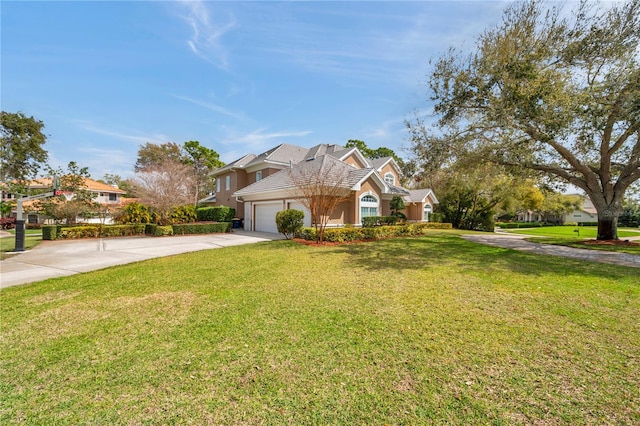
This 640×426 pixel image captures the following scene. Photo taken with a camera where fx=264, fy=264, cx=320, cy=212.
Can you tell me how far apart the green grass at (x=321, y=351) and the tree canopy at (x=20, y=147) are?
33899 millimetres

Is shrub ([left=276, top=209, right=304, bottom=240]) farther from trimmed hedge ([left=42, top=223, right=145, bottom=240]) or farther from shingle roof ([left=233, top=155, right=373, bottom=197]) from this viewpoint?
trimmed hedge ([left=42, top=223, right=145, bottom=240])

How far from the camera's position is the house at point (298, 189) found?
17250mm

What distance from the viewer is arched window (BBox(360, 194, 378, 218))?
58.5 feet

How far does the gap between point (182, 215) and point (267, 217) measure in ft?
25.4

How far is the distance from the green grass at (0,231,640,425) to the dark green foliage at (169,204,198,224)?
53.0 ft

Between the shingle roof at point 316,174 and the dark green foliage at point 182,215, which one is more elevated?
the shingle roof at point 316,174

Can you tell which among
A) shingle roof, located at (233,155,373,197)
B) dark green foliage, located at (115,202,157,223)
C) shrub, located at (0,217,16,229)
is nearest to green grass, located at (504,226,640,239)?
shingle roof, located at (233,155,373,197)

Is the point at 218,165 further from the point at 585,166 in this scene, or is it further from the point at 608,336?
the point at 608,336

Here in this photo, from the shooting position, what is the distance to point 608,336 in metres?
3.86

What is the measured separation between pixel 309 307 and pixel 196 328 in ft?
6.30

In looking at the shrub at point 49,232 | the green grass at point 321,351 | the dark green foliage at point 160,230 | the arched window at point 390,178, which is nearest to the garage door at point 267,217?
the dark green foliage at point 160,230

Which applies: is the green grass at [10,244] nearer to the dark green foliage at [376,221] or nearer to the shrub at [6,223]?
the dark green foliage at [376,221]

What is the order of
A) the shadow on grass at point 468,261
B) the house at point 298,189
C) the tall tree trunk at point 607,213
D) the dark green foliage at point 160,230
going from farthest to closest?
the dark green foliage at point 160,230 < the house at point 298,189 < the tall tree trunk at point 607,213 < the shadow on grass at point 468,261

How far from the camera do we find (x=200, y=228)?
64.9 feet
